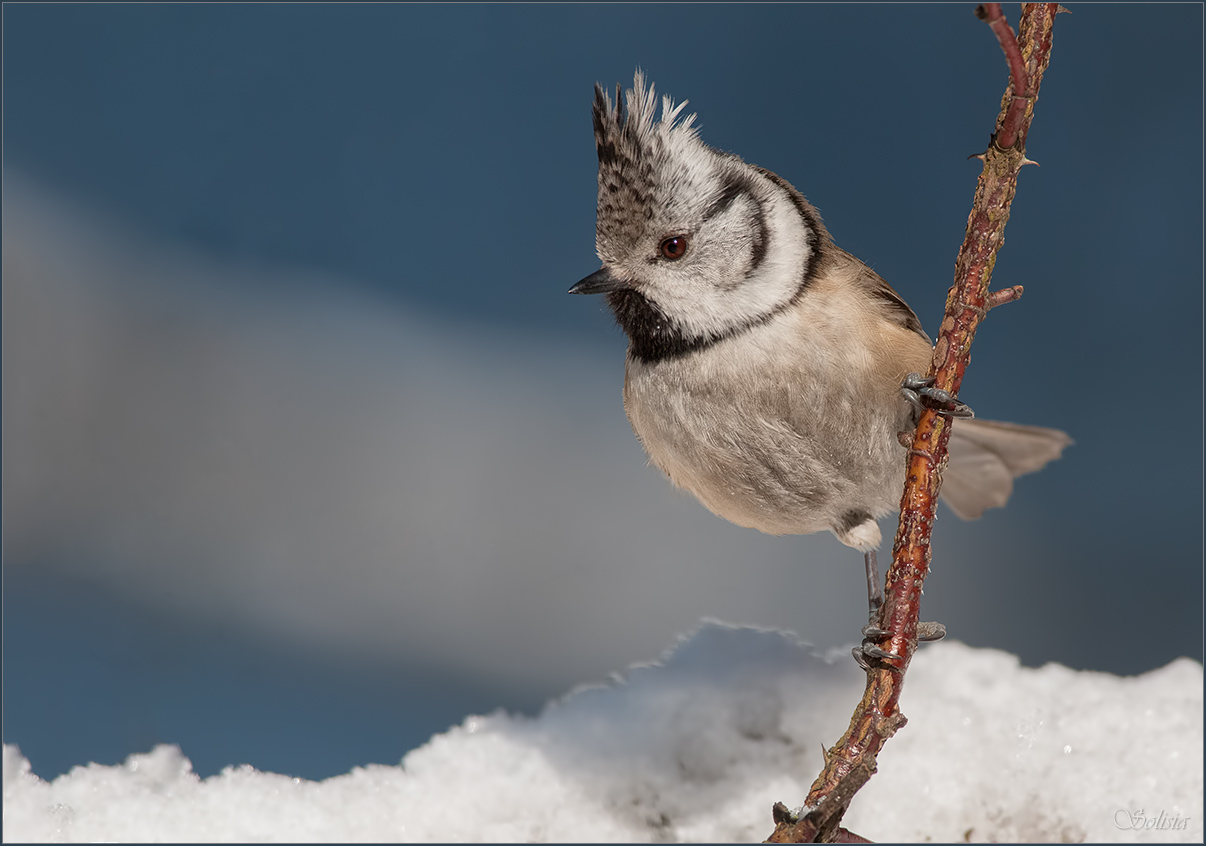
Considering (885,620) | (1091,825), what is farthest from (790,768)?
(885,620)

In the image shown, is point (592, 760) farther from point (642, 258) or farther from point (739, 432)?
point (642, 258)

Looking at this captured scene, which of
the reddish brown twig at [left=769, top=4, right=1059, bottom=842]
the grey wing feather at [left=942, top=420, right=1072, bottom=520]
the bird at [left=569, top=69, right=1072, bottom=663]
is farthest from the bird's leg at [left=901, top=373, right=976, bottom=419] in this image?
the grey wing feather at [left=942, top=420, right=1072, bottom=520]

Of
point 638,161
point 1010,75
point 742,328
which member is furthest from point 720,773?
point 1010,75

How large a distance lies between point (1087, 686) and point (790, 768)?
0.69 meters

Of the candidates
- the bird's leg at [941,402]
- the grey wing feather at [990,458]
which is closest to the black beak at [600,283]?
the bird's leg at [941,402]

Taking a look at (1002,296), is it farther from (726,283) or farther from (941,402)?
(726,283)

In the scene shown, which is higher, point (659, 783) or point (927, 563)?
point (927, 563)

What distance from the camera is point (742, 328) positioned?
48.2 inches

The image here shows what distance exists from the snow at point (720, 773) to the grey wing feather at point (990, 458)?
0.41 m

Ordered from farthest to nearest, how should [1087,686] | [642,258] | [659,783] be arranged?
[1087,686] < [659,783] < [642,258]

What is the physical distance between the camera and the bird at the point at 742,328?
3.88 ft

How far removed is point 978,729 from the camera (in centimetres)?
173

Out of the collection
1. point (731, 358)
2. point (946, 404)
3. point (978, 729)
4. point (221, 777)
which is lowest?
point (221, 777)

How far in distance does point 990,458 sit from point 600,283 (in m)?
0.90
